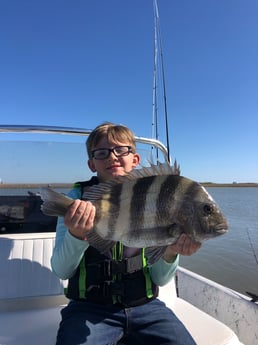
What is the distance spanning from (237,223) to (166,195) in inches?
582

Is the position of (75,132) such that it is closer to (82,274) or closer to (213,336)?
(82,274)

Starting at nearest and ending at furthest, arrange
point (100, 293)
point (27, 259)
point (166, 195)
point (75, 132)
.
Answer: point (166, 195) < point (100, 293) < point (27, 259) < point (75, 132)

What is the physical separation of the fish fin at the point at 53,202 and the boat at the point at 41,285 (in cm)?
125

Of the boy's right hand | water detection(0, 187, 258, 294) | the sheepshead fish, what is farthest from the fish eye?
water detection(0, 187, 258, 294)

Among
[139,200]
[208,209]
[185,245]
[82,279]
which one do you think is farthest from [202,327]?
[139,200]

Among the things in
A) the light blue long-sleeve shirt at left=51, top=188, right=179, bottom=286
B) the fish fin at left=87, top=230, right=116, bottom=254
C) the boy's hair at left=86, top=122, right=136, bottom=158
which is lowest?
the light blue long-sleeve shirt at left=51, top=188, right=179, bottom=286

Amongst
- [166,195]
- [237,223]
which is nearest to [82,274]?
[166,195]

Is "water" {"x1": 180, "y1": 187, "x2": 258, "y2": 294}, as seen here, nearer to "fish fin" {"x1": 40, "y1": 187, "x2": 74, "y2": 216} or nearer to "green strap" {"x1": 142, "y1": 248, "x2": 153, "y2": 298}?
"green strap" {"x1": 142, "y1": 248, "x2": 153, "y2": 298}

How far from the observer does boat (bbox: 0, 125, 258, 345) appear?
2.46m

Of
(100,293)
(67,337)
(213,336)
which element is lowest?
(213,336)

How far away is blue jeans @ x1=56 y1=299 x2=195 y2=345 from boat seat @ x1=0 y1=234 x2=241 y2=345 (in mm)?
633

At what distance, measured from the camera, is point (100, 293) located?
210 cm

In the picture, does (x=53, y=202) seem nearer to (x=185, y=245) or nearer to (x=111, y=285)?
(x=185, y=245)

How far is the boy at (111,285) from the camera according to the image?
1905mm
